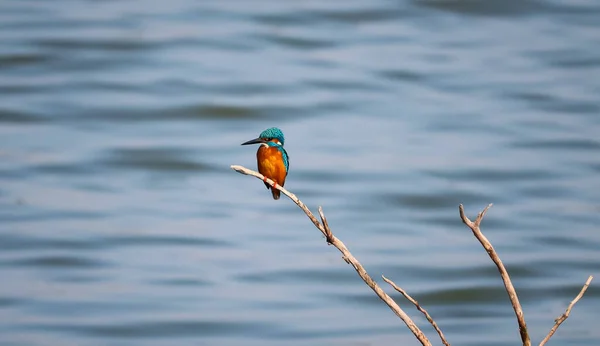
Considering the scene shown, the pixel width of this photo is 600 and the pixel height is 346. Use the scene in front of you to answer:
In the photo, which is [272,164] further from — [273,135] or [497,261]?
[497,261]

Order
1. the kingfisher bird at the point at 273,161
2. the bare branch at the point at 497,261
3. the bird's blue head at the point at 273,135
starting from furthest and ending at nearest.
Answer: the kingfisher bird at the point at 273,161, the bird's blue head at the point at 273,135, the bare branch at the point at 497,261

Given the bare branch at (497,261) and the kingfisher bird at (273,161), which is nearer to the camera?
the bare branch at (497,261)

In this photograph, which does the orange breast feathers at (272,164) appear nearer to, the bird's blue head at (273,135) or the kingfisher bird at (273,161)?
the kingfisher bird at (273,161)

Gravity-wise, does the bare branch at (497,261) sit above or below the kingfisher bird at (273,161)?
below

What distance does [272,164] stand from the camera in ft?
16.1

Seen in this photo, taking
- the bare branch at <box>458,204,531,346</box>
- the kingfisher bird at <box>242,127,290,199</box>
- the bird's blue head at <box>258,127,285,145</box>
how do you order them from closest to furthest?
the bare branch at <box>458,204,531,346</box>
the bird's blue head at <box>258,127,285,145</box>
the kingfisher bird at <box>242,127,290,199</box>

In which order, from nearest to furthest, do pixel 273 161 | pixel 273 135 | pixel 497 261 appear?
pixel 497 261, pixel 273 135, pixel 273 161

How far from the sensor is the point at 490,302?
10.3 meters

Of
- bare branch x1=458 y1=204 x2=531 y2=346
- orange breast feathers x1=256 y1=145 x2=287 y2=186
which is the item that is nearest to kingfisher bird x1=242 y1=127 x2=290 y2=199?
orange breast feathers x1=256 y1=145 x2=287 y2=186

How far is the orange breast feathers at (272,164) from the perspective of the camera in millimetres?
4926

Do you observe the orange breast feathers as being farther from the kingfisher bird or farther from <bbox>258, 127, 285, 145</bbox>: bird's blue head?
<bbox>258, 127, 285, 145</bbox>: bird's blue head

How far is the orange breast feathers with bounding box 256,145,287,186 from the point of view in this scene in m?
4.93

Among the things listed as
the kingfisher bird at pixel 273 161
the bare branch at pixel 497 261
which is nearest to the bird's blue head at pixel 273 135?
the kingfisher bird at pixel 273 161

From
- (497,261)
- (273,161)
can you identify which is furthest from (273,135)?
(497,261)
